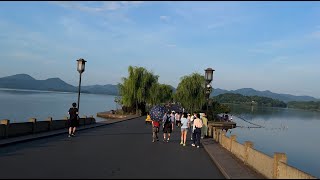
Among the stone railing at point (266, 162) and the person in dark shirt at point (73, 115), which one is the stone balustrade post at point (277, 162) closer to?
the stone railing at point (266, 162)

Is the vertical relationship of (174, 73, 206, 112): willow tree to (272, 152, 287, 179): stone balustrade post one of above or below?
above

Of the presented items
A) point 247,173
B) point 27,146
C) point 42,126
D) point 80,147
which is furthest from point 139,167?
point 42,126

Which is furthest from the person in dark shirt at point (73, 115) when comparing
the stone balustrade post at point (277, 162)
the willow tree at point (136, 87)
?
the willow tree at point (136, 87)

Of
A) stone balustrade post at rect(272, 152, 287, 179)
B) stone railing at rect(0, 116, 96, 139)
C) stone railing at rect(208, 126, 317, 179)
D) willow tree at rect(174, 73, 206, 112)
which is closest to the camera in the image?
stone railing at rect(208, 126, 317, 179)

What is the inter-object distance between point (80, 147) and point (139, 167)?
17.8 feet

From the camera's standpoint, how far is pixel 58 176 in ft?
31.0

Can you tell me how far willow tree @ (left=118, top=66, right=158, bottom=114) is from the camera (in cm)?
6669

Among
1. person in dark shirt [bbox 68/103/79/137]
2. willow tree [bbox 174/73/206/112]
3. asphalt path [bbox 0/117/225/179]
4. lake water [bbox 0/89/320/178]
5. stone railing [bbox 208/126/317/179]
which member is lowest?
lake water [bbox 0/89/320/178]

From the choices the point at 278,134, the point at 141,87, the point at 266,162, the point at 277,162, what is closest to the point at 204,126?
the point at 266,162

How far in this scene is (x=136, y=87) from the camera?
2653 inches

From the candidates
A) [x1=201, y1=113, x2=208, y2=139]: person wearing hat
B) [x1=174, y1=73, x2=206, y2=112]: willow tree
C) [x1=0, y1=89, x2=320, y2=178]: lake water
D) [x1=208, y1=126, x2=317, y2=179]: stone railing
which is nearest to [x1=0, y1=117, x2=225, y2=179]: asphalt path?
[x1=208, y1=126, x2=317, y2=179]: stone railing

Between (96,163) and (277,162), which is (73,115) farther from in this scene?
(277,162)

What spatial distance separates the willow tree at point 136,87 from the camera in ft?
219

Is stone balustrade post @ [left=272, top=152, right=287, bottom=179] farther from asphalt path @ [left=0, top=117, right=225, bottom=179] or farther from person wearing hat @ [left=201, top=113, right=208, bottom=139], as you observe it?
person wearing hat @ [left=201, top=113, right=208, bottom=139]
